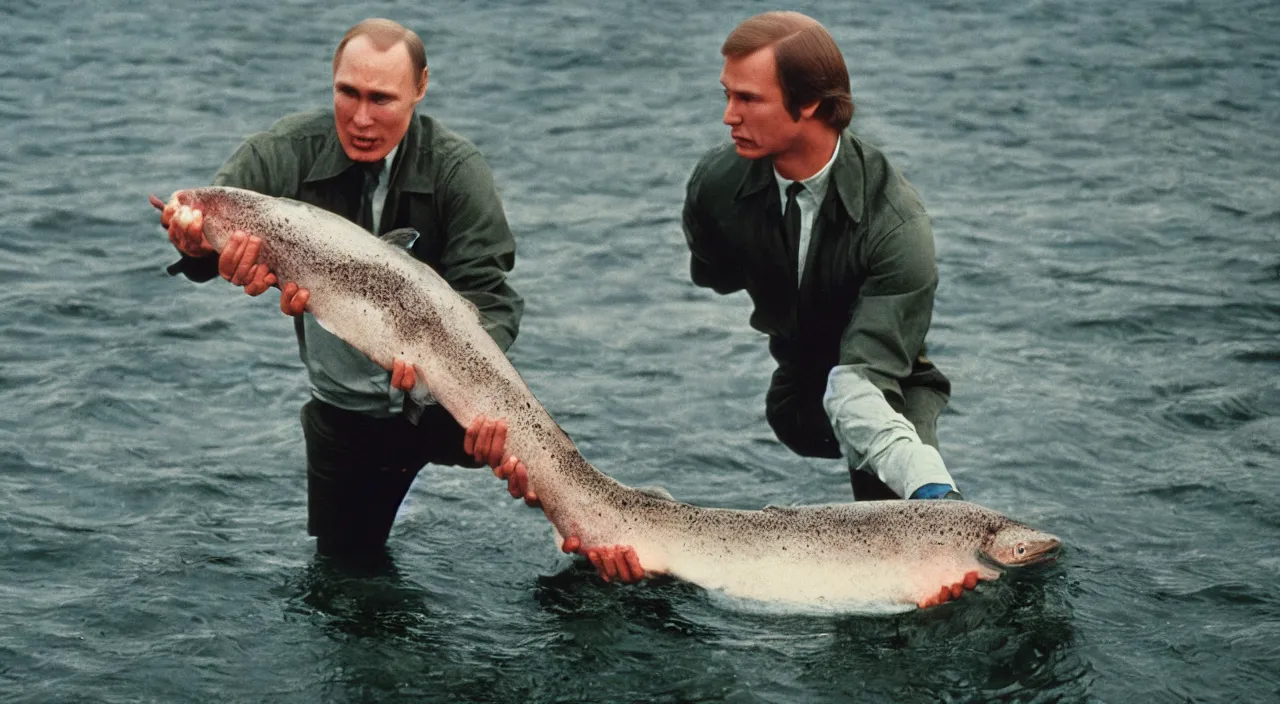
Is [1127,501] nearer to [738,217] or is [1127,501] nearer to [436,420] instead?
[738,217]

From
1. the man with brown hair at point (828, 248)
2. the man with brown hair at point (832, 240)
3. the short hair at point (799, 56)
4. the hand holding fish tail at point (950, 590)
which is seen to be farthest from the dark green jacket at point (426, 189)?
the hand holding fish tail at point (950, 590)

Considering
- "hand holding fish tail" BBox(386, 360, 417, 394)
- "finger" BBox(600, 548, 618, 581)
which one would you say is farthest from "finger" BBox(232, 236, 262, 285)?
"finger" BBox(600, 548, 618, 581)

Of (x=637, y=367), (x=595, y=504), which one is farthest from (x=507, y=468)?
(x=637, y=367)

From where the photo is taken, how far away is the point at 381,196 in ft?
24.0

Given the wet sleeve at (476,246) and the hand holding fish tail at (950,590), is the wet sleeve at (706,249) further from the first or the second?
the hand holding fish tail at (950,590)

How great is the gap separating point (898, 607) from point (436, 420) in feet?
7.21

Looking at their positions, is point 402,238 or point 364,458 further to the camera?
point 364,458

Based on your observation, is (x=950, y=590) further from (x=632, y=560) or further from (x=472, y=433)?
(x=472, y=433)

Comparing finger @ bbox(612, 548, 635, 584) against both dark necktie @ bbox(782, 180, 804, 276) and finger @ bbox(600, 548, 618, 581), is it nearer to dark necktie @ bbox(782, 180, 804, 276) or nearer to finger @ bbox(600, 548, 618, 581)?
finger @ bbox(600, 548, 618, 581)

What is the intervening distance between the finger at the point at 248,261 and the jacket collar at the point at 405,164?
738 mm

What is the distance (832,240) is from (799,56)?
0.86m

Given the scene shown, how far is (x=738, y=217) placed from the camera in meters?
7.91

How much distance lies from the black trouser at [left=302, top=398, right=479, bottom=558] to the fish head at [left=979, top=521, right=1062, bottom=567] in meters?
2.37

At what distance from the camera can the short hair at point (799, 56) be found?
712 cm
